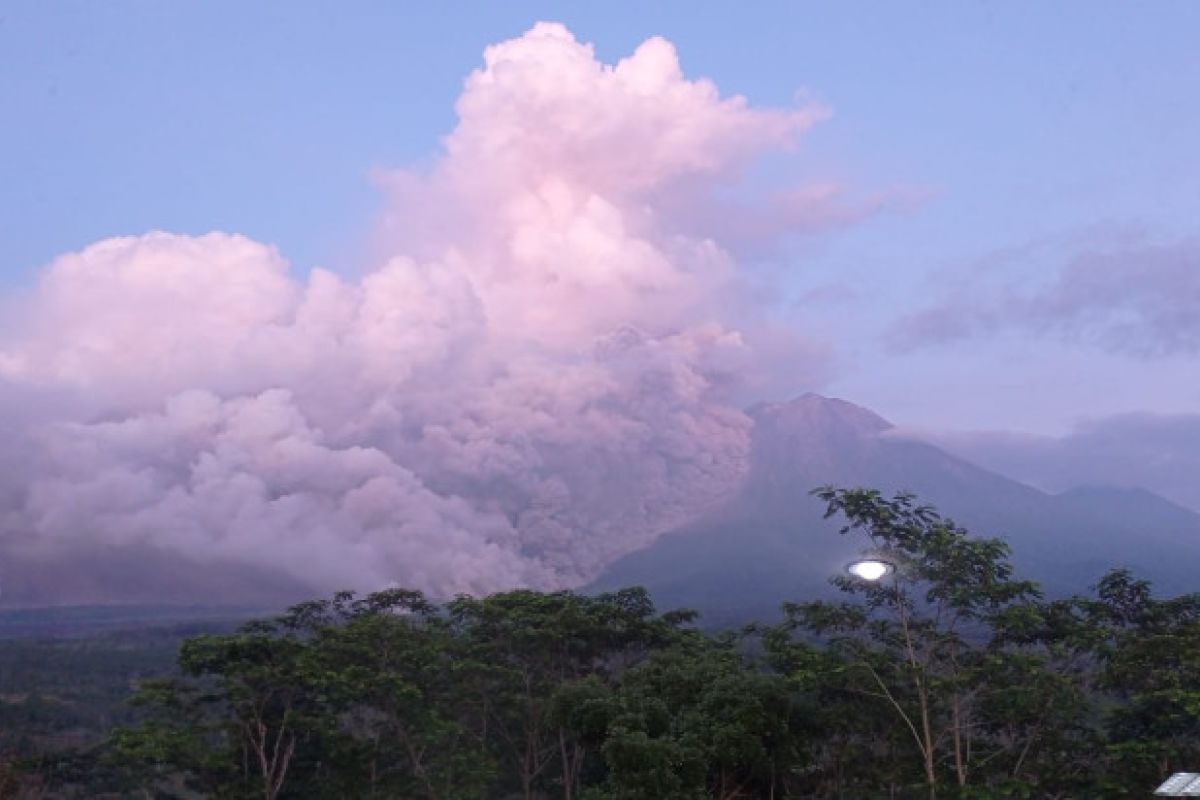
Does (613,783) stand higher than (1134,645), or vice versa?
(1134,645)

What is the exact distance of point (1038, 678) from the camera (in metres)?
18.0

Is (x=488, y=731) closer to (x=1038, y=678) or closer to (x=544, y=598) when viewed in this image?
(x=544, y=598)

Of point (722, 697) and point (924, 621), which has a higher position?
point (924, 621)

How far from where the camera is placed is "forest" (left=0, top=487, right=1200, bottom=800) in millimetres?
18047

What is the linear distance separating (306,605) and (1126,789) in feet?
61.6

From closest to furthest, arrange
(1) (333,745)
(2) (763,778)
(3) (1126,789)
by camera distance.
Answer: (3) (1126,789)
(2) (763,778)
(1) (333,745)

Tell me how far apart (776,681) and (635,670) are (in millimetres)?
3860

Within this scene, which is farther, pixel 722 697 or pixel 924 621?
pixel 924 621

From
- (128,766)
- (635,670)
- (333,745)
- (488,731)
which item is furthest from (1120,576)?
(128,766)

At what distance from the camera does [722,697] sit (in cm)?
1870

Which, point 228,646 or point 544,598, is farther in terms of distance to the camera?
point 544,598

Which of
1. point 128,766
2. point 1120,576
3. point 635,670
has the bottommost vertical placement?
point 128,766

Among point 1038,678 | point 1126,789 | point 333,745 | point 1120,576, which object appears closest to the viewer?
point 1126,789

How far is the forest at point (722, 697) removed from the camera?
59.2 ft
